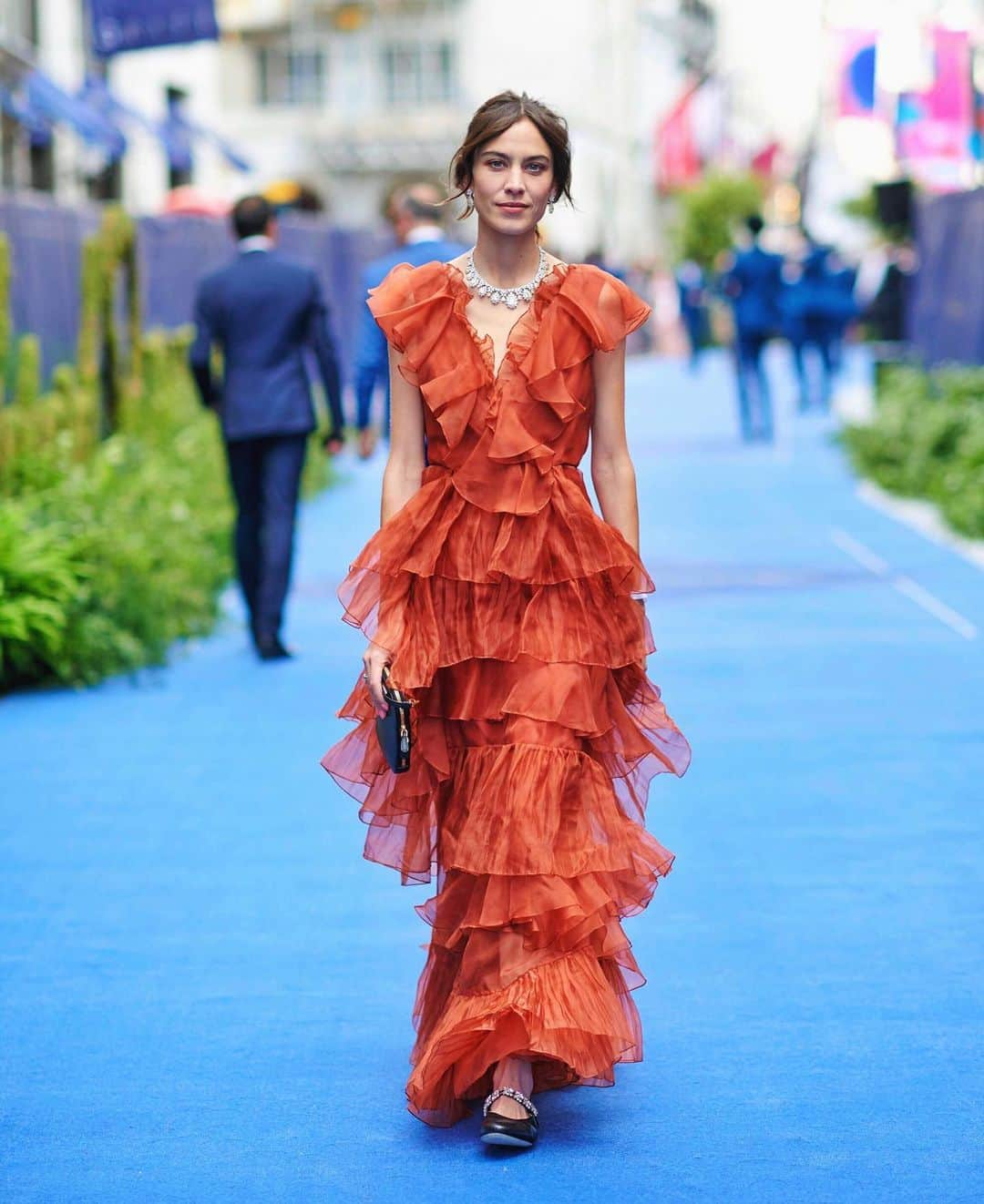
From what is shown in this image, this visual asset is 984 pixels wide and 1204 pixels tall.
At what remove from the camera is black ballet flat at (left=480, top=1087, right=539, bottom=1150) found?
405 centimetres

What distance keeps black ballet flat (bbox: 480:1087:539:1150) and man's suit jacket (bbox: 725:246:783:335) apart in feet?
56.7

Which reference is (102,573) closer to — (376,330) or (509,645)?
(376,330)

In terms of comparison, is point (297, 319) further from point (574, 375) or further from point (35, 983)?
point (574, 375)

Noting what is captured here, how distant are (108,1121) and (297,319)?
230 inches

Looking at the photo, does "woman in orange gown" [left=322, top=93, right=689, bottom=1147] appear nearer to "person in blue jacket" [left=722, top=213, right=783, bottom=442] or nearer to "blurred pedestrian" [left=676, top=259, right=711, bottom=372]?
"person in blue jacket" [left=722, top=213, right=783, bottom=442]

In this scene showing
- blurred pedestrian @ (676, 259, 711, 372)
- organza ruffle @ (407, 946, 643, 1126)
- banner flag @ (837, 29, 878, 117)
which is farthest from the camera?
blurred pedestrian @ (676, 259, 711, 372)

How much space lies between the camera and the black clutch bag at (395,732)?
4.04 m

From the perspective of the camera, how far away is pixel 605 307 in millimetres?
4289

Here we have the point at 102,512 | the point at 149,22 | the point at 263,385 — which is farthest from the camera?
the point at 149,22

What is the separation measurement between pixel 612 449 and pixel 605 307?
0.92ft

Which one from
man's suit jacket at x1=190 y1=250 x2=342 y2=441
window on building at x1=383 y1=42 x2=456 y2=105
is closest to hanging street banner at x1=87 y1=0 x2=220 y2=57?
man's suit jacket at x1=190 y1=250 x2=342 y2=441

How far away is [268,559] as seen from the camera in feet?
31.9

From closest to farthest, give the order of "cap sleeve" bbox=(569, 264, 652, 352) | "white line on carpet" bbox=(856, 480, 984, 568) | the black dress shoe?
"cap sleeve" bbox=(569, 264, 652, 352) → the black dress shoe → "white line on carpet" bbox=(856, 480, 984, 568)

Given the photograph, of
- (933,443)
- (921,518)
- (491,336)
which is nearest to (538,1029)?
(491,336)
